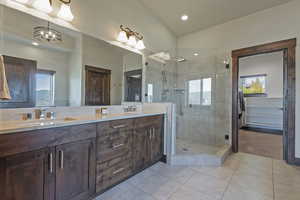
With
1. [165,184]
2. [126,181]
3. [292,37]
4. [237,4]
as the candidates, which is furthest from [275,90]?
[126,181]

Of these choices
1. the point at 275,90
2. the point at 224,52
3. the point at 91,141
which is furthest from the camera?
the point at 275,90

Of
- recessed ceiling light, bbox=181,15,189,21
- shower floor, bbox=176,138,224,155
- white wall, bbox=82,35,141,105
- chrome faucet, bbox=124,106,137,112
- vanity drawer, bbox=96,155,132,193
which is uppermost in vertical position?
recessed ceiling light, bbox=181,15,189,21

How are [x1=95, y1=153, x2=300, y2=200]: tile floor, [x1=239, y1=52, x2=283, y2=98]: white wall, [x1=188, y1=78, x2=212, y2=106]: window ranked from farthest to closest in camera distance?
[x1=239, y1=52, x2=283, y2=98]: white wall
[x1=188, y1=78, x2=212, y2=106]: window
[x1=95, y1=153, x2=300, y2=200]: tile floor

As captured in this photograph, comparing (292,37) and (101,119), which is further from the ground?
(292,37)

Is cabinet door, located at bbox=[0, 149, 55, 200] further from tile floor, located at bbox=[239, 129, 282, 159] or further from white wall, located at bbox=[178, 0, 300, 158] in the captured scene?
tile floor, located at bbox=[239, 129, 282, 159]

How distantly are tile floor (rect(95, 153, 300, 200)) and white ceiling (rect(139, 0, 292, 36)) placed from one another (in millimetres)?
2835

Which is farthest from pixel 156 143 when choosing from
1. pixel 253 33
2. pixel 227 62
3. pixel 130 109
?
pixel 253 33

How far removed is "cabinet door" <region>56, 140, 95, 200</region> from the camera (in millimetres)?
1198

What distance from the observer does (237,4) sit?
2.65m

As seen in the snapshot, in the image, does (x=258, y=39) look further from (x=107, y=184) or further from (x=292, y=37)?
(x=107, y=184)

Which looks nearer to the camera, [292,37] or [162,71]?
[292,37]

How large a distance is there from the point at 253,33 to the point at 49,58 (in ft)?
11.5

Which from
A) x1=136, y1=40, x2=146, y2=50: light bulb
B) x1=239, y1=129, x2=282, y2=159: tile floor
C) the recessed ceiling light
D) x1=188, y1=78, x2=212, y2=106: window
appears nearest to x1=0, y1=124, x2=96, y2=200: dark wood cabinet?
x1=136, y1=40, x2=146, y2=50: light bulb

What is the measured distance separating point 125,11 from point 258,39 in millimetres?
2561
